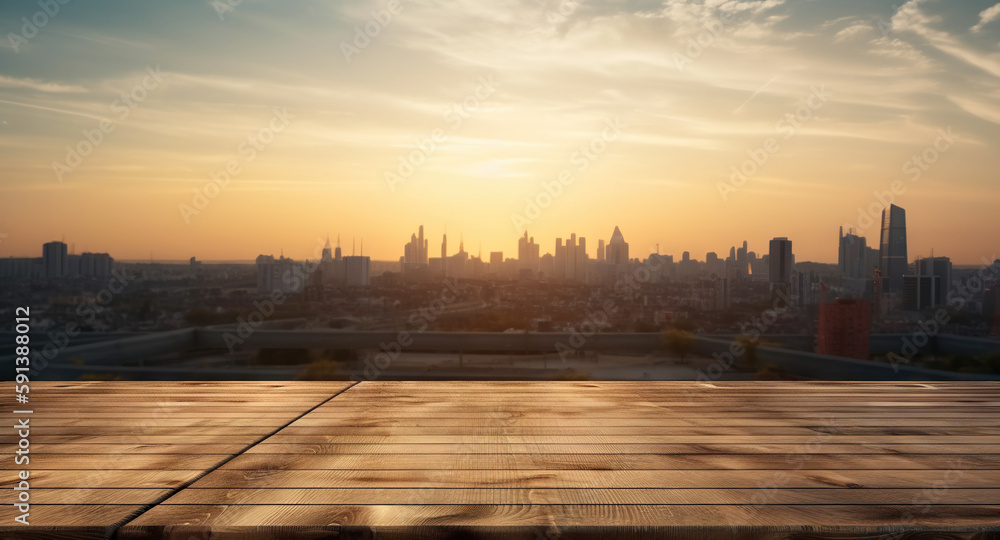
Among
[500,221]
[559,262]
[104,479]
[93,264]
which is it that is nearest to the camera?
[104,479]

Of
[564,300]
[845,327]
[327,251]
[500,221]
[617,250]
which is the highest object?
[500,221]

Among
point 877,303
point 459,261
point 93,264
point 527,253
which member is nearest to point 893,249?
point 877,303

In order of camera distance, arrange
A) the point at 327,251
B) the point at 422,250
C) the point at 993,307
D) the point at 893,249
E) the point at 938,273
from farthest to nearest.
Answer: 1. the point at 422,250
2. the point at 327,251
3. the point at 893,249
4. the point at 938,273
5. the point at 993,307

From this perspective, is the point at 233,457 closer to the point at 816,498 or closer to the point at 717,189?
the point at 816,498

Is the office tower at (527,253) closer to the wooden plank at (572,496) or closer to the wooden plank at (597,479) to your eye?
the wooden plank at (597,479)

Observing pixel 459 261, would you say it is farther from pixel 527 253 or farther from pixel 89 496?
pixel 89 496

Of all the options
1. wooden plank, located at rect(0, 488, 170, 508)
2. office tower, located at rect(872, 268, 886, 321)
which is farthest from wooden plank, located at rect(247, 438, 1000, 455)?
office tower, located at rect(872, 268, 886, 321)

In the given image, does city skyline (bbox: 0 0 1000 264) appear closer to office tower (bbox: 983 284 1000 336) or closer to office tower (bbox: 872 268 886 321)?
office tower (bbox: 983 284 1000 336)

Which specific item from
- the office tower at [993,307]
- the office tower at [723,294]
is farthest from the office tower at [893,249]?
the office tower at [723,294]
